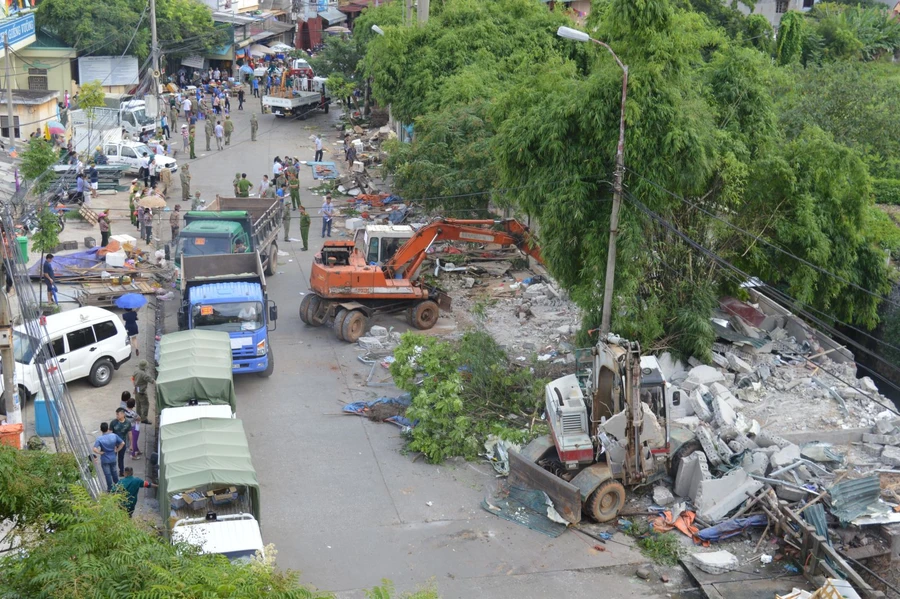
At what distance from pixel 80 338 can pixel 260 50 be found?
50.0 meters

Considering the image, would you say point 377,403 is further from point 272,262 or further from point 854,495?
point 272,262

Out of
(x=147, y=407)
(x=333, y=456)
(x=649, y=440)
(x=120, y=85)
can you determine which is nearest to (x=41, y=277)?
(x=147, y=407)

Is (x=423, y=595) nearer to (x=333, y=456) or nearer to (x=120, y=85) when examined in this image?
(x=333, y=456)

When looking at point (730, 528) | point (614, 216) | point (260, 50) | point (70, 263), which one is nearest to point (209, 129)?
point (70, 263)

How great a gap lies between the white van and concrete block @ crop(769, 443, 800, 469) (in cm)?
1316

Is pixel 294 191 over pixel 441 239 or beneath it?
beneath

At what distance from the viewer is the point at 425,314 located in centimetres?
2386

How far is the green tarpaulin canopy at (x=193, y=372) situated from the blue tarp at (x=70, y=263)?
8.34 metres

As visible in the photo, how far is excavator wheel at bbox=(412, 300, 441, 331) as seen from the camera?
934 inches

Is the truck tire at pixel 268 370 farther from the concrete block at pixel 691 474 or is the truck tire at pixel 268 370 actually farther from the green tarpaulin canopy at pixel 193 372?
the concrete block at pixel 691 474

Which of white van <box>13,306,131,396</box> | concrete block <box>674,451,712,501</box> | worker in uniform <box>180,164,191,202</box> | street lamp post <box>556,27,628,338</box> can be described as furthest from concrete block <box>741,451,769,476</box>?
worker in uniform <box>180,164,191,202</box>

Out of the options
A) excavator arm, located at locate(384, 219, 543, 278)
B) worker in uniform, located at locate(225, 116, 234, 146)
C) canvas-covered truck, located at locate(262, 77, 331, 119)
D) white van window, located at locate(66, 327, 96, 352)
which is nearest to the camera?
white van window, located at locate(66, 327, 96, 352)

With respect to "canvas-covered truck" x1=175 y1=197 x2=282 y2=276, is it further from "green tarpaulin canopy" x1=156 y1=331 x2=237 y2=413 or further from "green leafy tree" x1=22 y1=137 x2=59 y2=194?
"green leafy tree" x1=22 y1=137 x2=59 y2=194

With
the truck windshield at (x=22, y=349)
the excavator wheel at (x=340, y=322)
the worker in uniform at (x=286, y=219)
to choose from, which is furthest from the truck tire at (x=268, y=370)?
the worker in uniform at (x=286, y=219)
